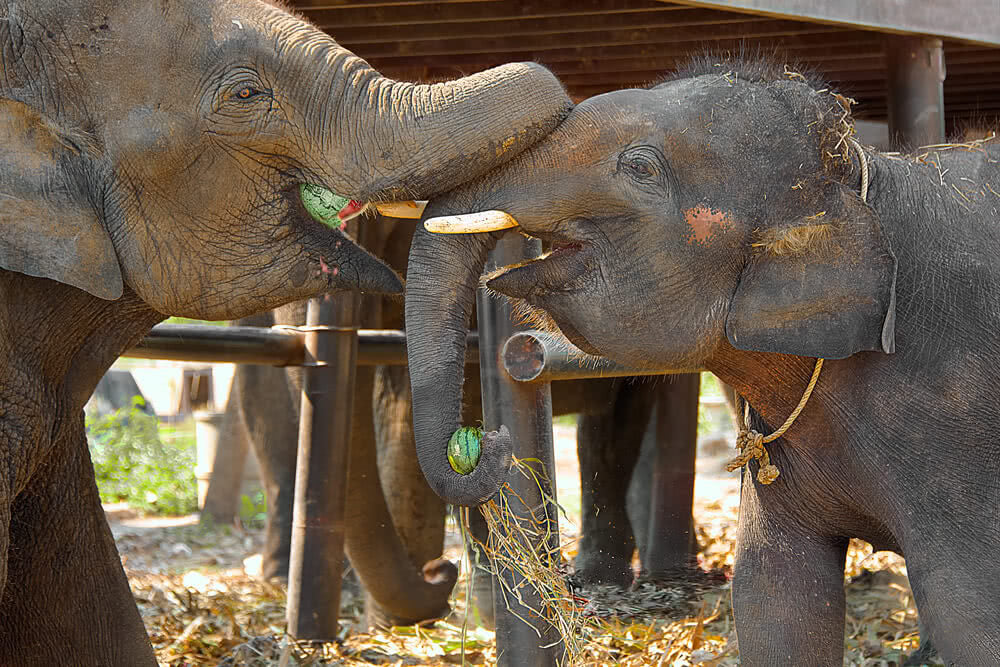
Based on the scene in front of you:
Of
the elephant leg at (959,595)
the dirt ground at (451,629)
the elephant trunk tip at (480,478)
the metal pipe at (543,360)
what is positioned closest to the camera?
the elephant trunk tip at (480,478)

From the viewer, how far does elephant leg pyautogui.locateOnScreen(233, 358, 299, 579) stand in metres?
5.97

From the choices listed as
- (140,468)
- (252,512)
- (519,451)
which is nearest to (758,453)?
(519,451)

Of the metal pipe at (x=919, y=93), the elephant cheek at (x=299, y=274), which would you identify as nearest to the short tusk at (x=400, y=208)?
the elephant cheek at (x=299, y=274)

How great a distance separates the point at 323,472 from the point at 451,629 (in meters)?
0.83

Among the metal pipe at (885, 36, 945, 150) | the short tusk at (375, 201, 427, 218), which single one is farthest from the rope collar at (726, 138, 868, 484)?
the metal pipe at (885, 36, 945, 150)

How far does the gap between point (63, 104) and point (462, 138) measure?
843 millimetres

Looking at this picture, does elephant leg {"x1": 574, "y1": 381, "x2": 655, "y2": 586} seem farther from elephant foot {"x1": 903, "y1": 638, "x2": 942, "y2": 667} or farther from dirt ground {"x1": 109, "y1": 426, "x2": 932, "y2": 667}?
elephant foot {"x1": 903, "y1": 638, "x2": 942, "y2": 667}

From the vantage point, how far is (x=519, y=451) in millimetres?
3574

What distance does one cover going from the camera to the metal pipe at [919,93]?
4039 millimetres

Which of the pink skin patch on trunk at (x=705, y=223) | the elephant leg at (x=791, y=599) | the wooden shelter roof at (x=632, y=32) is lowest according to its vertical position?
the elephant leg at (x=791, y=599)

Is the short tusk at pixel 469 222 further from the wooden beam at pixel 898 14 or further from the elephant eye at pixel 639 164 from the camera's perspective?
the wooden beam at pixel 898 14

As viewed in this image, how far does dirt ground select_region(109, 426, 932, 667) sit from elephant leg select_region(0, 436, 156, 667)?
91cm

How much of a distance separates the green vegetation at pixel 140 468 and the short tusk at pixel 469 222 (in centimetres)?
654

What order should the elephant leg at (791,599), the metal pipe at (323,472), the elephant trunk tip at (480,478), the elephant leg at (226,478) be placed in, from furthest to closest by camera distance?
1. the elephant leg at (226,478)
2. the metal pipe at (323,472)
3. the elephant leg at (791,599)
4. the elephant trunk tip at (480,478)
